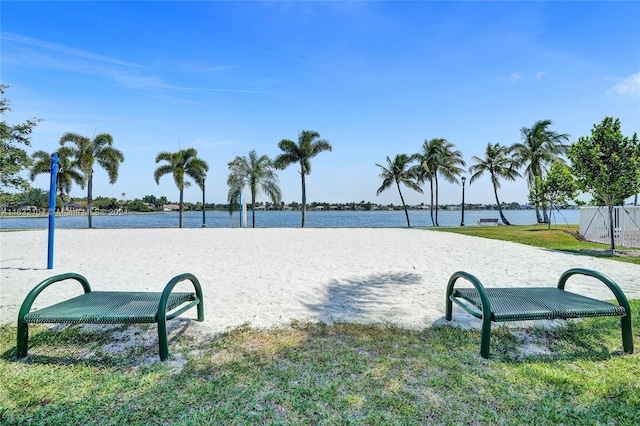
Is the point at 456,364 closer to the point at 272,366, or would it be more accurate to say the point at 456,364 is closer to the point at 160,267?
the point at 272,366

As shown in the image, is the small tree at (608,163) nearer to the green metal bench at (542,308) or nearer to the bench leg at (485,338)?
the green metal bench at (542,308)

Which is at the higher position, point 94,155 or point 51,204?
point 94,155

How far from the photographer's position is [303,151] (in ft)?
86.5

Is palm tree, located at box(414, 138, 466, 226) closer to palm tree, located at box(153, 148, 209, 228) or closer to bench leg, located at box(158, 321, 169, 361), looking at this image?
palm tree, located at box(153, 148, 209, 228)

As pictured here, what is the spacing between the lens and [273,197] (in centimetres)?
2734

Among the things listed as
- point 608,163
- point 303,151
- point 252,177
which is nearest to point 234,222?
point 252,177

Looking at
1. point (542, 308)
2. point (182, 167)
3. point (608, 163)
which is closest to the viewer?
point (542, 308)

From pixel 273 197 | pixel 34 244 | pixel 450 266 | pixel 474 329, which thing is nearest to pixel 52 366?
pixel 474 329

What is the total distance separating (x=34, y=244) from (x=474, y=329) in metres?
15.5

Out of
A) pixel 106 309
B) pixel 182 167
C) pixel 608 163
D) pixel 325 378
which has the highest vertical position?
pixel 182 167

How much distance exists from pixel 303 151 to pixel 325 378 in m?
24.4

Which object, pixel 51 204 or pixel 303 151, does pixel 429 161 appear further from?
pixel 51 204

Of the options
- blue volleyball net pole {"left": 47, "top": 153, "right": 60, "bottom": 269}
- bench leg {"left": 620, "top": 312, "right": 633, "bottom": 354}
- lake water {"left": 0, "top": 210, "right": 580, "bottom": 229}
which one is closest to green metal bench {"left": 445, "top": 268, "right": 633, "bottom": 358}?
bench leg {"left": 620, "top": 312, "right": 633, "bottom": 354}

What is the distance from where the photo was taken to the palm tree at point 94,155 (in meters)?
24.8
